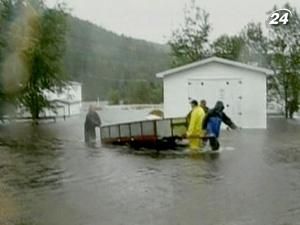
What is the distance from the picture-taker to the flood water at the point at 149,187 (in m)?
7.84

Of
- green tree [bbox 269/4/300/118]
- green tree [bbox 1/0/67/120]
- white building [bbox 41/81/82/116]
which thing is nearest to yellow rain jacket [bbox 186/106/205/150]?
green tree [bbox 1/0/67/120]

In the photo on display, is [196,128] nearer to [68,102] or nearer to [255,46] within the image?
[255,46]

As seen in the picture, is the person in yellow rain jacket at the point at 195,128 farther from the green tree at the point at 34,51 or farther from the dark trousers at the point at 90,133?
the green tree at the point at 34,51


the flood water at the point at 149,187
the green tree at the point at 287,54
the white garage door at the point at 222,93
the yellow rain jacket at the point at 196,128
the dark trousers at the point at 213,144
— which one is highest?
the green tree at the point at 287,54

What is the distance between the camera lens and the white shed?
93.7 feet

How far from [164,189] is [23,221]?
3.02m

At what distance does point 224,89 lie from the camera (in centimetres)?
2873

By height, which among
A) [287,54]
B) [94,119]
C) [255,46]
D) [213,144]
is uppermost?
[255,46]

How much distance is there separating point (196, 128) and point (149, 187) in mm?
7260

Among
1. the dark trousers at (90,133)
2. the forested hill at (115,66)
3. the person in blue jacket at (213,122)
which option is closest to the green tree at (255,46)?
the forested hill at (115,66)

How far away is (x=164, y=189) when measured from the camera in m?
10.1

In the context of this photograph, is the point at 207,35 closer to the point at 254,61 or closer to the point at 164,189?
the point at 254,61

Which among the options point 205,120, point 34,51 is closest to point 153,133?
point 205,120

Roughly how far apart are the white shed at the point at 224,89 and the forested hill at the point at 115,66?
2691cm
